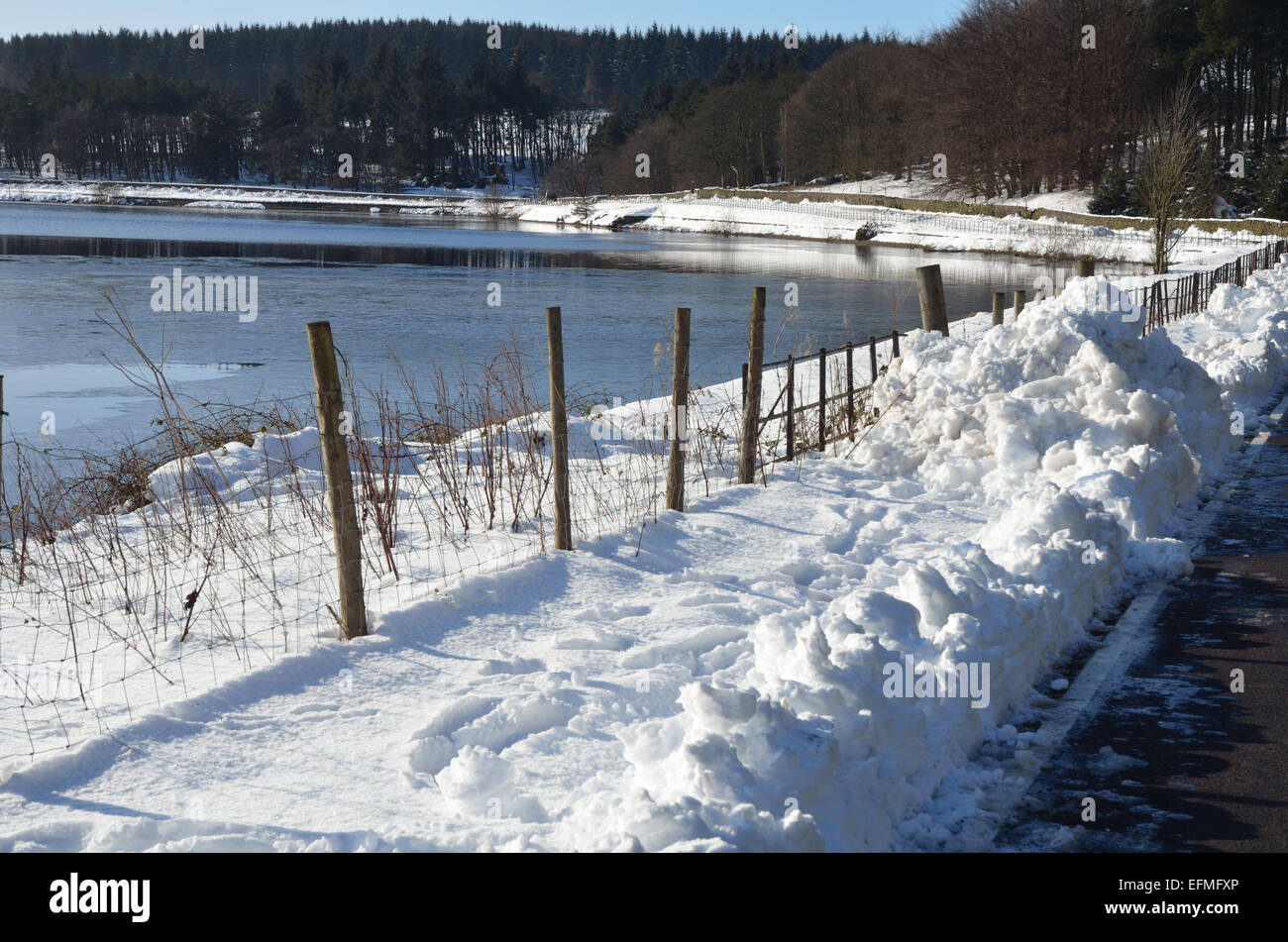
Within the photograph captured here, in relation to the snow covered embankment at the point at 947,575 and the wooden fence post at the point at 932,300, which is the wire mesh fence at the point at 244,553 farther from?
the wooden fence post at the point at 932,300

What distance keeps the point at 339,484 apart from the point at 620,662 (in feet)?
6.03

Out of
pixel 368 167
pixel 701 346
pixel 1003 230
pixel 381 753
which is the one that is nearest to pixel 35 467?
pixel 381 753

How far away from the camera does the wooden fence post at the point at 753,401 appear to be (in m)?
10.6

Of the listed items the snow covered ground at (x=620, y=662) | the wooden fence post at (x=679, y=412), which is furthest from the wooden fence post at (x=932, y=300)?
the wooden fence post at (x=679, y=412)

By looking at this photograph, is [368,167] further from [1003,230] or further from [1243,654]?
[1243,654]

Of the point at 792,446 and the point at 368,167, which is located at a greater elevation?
the point at 368,167

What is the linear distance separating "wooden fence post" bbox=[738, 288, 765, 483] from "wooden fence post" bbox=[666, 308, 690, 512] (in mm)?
990

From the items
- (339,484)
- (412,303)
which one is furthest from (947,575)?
(412,303)

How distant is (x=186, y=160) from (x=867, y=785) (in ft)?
529

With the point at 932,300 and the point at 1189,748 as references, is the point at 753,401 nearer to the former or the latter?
the point at 1189,748

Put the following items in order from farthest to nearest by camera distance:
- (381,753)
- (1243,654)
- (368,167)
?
(368,167)
(1243,654)
(381,753)

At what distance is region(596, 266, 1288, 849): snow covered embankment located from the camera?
4.65m
